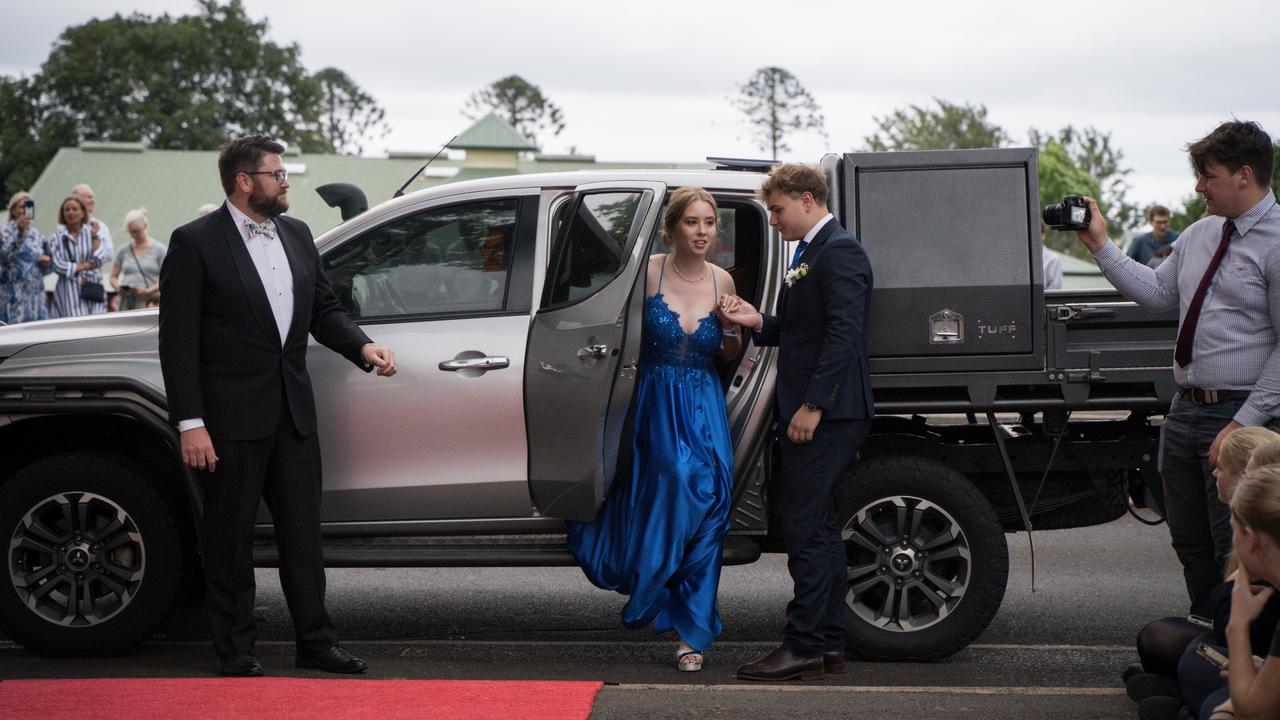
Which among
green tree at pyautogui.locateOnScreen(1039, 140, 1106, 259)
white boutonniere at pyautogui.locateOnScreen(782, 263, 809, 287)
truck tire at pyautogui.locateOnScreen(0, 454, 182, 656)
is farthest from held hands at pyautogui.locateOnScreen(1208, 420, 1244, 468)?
green tree at pyautogui.locateOnScreen(1039, 140, 1106, 259)

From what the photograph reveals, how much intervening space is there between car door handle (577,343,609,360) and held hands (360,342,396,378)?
0.72 m

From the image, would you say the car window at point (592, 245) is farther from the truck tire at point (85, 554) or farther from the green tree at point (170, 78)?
the green tree at point (170, 78)

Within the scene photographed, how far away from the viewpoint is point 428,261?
6.01 m

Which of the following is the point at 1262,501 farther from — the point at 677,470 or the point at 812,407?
the point at 677,470

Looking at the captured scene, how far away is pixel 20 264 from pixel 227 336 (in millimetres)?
7373

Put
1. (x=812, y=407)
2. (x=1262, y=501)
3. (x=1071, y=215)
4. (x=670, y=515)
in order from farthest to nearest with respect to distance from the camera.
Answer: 1. (x=670, y=515)
2. (x=812, y=407)
3. (x=1071, y=215)
4. (x=1262, y=501)

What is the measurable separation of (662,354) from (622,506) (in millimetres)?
627

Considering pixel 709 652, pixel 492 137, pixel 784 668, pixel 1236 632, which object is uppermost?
pixel 492 137

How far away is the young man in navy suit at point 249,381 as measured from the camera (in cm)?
551

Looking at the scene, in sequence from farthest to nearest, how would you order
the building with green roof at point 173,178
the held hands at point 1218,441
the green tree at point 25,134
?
the green tree at point 25,134 < the building with green roof at point 173,178 < the held hands at point 1218,441

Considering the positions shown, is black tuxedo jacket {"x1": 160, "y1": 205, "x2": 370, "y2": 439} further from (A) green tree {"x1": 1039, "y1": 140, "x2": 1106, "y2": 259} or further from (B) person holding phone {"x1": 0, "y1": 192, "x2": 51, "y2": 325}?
(A) green tree {"x1": 1039, "y1": 140, "x2": 1106, "y2": 259}

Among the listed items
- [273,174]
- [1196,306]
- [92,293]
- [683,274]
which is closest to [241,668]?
[273,174]

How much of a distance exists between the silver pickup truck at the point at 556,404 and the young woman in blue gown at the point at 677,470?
0.13 metres

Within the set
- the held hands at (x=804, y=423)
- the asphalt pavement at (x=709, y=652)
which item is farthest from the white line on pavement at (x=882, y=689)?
the held hands at (x=804, y=423)
